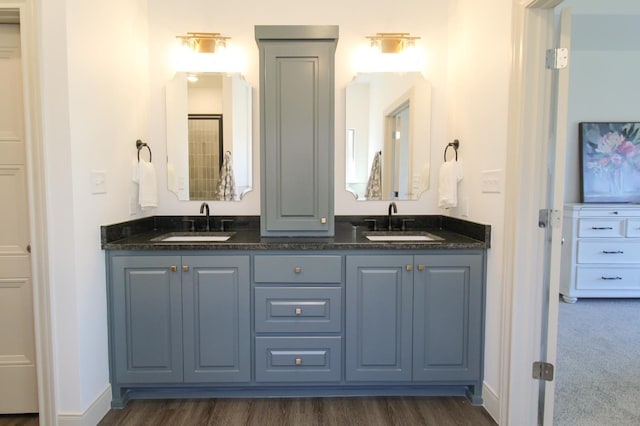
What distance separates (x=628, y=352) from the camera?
9.12ft

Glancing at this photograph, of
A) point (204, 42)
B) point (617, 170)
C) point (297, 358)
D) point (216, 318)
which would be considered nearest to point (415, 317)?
point (297, 358)

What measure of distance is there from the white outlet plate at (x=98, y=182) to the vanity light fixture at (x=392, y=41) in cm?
201

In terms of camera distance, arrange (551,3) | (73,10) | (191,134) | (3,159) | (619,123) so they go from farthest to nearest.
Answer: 1. (619,123)
2. (191,134)
3. (3,159)
4. (73,10)
5. (551,3)

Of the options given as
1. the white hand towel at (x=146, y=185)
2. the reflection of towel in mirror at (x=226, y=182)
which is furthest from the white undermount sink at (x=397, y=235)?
the white hand towel at (x=146, y=185)

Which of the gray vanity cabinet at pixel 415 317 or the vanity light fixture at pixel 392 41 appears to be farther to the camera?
the vanity light fixture at pixel 392 41

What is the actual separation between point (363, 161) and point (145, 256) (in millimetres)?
1607

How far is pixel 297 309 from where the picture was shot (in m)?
2.12

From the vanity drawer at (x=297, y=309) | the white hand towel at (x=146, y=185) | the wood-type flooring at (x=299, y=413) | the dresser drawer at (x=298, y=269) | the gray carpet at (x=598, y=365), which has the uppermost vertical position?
the white hand towel at (x=146, y=185)

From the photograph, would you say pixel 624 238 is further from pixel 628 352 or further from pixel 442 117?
pixel 442 117

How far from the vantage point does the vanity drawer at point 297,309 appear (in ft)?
6.97

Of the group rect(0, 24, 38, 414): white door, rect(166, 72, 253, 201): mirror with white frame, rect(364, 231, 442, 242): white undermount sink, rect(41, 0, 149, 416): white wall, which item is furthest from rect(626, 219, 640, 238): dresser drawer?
rect(0, 24, 38, 414): white door

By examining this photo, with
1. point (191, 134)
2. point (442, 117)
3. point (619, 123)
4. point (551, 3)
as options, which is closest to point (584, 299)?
point (619, 123)

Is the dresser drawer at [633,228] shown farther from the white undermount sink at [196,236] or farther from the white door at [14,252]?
the white door at [14,252]

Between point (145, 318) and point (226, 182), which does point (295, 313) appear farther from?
point (226, 182)
